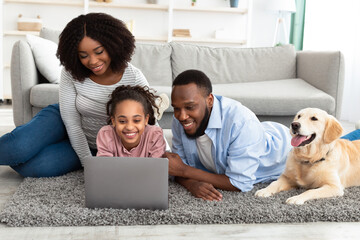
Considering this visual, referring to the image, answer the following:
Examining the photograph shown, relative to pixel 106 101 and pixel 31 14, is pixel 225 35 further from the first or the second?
pixel 106 101

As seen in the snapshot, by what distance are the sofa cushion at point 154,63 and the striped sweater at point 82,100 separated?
1331 millimetres

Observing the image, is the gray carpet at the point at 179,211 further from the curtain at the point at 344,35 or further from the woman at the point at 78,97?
the curtain at the point at 344,35

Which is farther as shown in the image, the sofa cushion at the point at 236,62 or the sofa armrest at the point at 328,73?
the sofa cushion at the point at 236,62

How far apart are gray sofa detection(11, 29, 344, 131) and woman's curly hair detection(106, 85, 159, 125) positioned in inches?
39.1

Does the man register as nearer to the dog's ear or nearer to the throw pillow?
the dog's ear

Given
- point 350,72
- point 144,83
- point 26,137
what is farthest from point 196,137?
point 350,72

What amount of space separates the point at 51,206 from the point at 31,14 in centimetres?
469

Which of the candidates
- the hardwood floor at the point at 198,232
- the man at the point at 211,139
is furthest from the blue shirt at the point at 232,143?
the hardwood floor at the point at 198,232

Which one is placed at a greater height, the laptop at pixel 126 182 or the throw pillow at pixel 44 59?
the throw pillow at pixel 44 59

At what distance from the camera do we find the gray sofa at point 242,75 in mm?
2844

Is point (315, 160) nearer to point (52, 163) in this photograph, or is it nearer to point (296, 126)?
point (296, 126)

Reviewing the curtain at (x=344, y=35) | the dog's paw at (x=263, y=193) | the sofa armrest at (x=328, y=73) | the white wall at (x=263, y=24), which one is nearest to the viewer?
the dog's paw at (x=263, y=193)

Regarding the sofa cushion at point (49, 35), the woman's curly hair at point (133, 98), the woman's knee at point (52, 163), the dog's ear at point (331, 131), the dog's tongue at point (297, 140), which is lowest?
the woman's knee at point (52, 163)

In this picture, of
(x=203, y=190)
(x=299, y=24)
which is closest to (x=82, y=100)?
(x=203, y=190)
